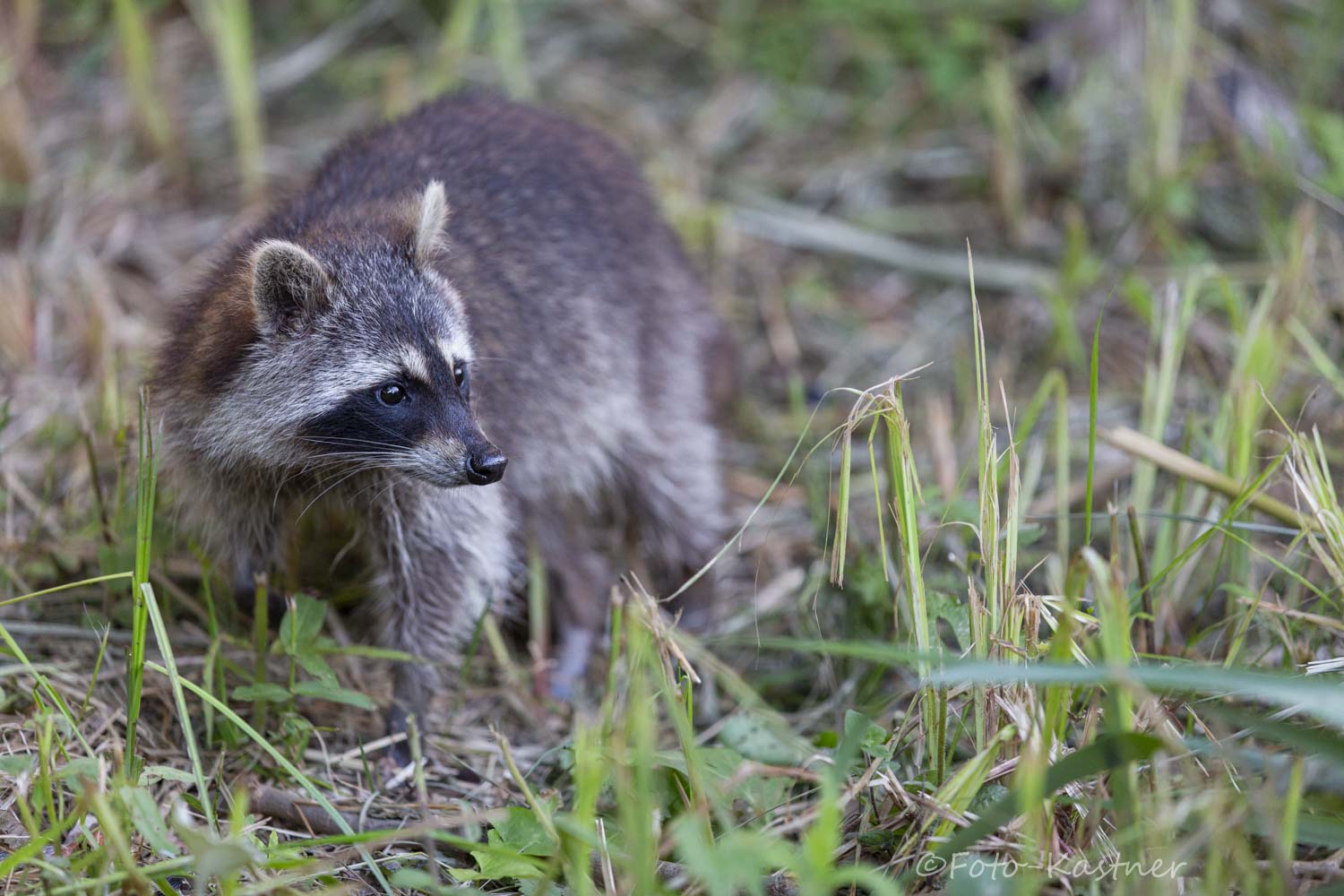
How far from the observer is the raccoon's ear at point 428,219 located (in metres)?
3.42

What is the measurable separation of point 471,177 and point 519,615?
67.6 inches

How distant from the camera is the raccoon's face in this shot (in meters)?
3.25

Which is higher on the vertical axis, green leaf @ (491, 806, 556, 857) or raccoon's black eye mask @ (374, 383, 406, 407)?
raccoon's black eye mask @ (374, 383, 406, 407)

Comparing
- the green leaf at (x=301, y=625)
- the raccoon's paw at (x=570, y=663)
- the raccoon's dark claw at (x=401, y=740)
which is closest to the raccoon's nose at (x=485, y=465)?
the green leaf at (x=301, y=625)

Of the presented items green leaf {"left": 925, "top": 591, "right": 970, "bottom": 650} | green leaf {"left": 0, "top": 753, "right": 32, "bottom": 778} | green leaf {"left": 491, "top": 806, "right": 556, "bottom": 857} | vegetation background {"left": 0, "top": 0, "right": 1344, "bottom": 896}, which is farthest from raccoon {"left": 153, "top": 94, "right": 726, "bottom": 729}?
green leaf {"left": 925, "top": 591, "right": 970, "bottom": 650}

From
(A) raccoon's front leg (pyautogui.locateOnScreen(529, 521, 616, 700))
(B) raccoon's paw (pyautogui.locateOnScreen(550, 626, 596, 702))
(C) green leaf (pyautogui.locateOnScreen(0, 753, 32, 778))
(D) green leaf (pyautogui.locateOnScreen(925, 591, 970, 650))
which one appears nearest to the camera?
(C) green leaf (pyautogui.locateOnScreen(0, 753, 32, 778))

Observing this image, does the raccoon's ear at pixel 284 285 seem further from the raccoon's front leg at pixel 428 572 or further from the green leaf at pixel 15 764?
the green leaf at pixel 15 764

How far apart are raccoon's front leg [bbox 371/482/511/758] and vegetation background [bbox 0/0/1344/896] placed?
16 centimetres

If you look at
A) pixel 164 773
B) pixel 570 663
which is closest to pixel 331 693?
pixel 164 773

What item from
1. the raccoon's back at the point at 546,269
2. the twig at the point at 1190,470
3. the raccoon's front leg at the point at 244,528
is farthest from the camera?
the raccoon's back at the point at 546,269

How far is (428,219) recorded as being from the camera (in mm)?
3441

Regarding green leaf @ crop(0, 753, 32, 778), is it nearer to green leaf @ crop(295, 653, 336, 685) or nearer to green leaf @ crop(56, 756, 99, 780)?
green leaf @ crop(56, 756, 99, 780)

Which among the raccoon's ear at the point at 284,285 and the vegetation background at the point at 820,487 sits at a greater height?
the raccoon's ear at the point at 284,285

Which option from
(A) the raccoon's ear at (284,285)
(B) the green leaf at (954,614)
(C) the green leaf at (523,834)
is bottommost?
(C) the green leaf at (523,834)
